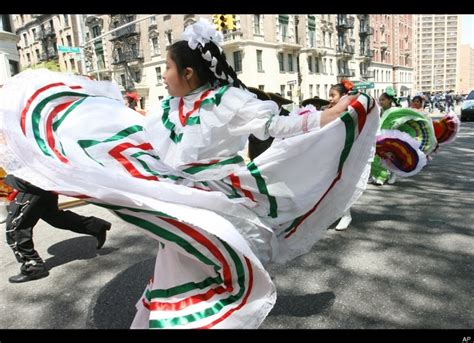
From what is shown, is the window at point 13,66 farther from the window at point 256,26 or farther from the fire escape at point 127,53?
the window at point 256,26

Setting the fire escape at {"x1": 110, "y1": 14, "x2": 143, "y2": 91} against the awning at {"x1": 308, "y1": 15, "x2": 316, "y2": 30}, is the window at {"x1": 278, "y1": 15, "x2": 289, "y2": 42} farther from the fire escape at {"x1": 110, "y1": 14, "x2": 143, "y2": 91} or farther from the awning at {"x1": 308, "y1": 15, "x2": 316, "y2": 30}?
the fire escape at {"x1": 110, "y1": 14, "x2": 143, "y2": 91}

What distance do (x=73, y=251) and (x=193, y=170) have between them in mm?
2552

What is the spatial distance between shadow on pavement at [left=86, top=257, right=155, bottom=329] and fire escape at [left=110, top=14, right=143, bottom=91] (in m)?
37.6

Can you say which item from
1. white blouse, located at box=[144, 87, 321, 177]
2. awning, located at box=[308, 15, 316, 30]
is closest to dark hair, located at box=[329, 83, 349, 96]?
white blouse, located at box=[144, 87, 321, 177]

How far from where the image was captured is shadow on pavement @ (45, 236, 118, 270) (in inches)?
148

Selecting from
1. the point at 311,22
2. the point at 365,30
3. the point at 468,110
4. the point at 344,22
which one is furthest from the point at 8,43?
the point at 365,30

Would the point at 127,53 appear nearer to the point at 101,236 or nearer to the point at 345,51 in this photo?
the point at 345,51

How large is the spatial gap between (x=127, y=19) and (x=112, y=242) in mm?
40170

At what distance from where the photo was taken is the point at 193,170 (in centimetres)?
204

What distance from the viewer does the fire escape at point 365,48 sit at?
4956 cm

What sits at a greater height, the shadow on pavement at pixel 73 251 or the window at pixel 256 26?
the window at pixel 256 26

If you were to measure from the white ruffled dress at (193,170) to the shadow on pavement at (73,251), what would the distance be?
1.89 metres

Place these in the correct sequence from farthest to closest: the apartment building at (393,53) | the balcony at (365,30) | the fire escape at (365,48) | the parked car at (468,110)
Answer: the apartment building at (393,53) < the fire escape at (365,48) < the balcony at (365,30) < the parked car at (468,110)

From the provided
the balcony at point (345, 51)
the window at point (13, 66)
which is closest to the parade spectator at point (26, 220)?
the window at point (13, 66)
